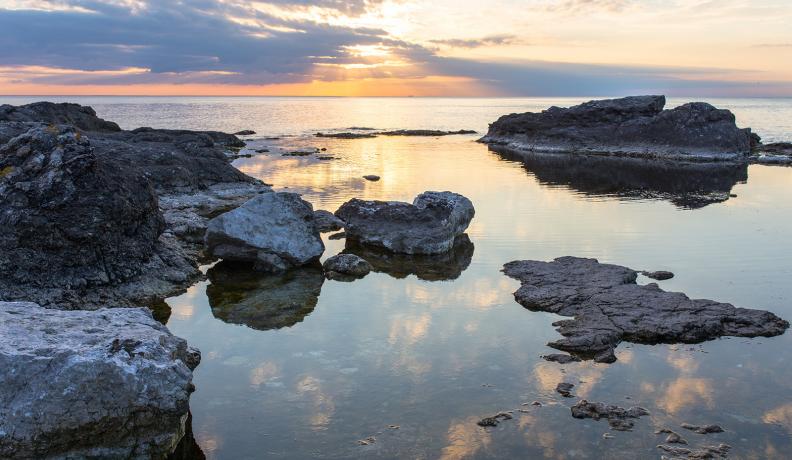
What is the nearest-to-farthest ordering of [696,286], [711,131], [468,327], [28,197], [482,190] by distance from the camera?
[468,327] → [28,197] → [696,286] → [482,190] → [711,131]

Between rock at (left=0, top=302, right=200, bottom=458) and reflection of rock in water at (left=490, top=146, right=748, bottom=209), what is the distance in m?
27.4

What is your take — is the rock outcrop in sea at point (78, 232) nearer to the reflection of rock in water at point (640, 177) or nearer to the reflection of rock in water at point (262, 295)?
the reflection of rock in water at point (262, 295)

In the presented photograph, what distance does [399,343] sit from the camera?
1270 centimetres

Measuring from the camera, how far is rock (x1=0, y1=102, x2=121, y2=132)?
156ft

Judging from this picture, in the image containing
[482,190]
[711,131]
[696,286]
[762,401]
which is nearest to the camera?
[762,401]

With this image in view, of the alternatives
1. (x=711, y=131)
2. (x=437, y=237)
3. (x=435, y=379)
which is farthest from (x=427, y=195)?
(x=711, y=131)

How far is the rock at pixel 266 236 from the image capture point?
709 inches

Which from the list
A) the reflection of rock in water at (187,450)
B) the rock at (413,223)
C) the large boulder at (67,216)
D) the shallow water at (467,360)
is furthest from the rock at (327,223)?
the reflection of rock in water at (187,450)

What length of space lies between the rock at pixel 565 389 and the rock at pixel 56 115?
45.5 metres

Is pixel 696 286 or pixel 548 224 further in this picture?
pixel 548 224

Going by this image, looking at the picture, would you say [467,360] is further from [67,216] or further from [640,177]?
[640,177]

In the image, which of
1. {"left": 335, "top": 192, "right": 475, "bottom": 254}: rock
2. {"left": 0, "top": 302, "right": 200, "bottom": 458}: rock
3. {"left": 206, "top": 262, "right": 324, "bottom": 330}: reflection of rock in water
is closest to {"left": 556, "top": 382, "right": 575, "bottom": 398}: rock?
{"left": 0, "top": 302, "right": 200, "bottom": 458}: rock

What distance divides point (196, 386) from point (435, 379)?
13.3ft

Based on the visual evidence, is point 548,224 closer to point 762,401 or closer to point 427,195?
point 427,195
